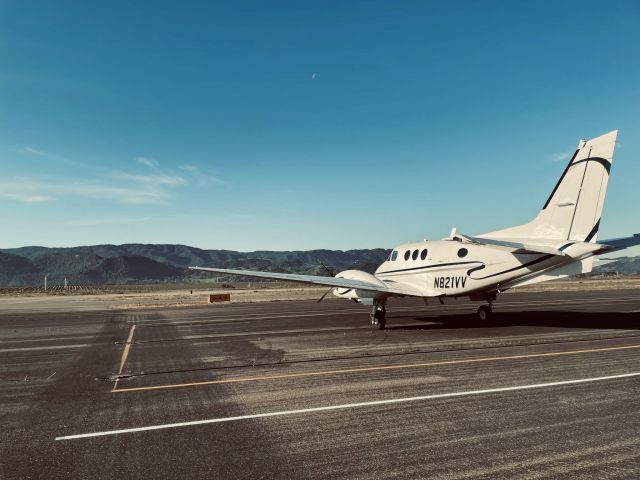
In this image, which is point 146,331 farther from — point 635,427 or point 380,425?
point 635,427

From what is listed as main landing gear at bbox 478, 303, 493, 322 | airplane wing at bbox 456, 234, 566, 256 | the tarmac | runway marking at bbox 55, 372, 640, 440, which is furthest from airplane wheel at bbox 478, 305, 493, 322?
runway marking at bbox 55, 372, 640, 440

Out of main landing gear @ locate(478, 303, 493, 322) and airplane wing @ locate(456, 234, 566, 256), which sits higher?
airplane wing @ locate(456, 234, 566, 256)

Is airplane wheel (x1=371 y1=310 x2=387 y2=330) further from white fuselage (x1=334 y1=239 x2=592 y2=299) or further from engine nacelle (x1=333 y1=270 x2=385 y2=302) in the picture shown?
white fuselage (x1=334 y1=239 x2=592 y2=299)

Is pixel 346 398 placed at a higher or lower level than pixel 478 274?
lower

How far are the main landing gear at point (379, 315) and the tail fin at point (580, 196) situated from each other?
23.1 feet

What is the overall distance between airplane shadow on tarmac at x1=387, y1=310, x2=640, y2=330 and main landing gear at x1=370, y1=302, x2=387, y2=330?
0.65m

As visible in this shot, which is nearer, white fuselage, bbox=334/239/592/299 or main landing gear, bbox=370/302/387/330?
white fuselage, bbox=334/239/592/299

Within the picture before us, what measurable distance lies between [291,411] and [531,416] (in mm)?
4048

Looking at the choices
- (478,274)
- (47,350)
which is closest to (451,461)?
(478,274)

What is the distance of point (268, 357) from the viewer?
13.6 m

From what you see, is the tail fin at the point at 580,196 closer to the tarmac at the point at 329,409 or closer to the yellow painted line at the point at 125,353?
the tarmac at the point at 329,409

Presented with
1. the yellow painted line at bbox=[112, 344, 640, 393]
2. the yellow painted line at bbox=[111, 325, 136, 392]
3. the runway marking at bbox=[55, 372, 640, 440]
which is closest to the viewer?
the runway marking at bbox=[55, 372, 640, 440]

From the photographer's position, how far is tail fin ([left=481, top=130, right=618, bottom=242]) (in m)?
16.4

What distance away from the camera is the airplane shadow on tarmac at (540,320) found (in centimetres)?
2025
